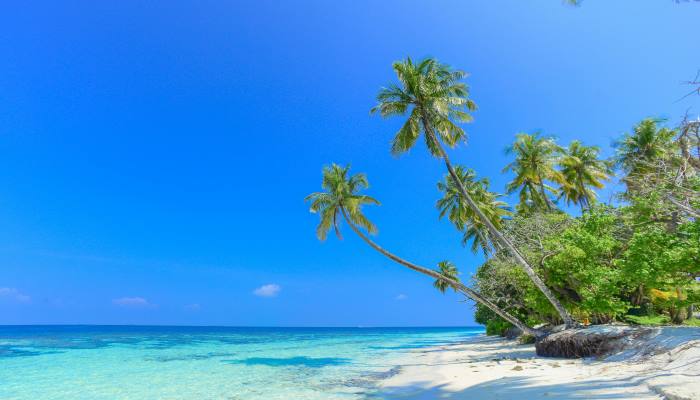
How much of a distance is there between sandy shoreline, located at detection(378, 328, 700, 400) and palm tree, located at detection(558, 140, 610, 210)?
19.0 metres

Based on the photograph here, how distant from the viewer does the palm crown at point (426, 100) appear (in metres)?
17.8

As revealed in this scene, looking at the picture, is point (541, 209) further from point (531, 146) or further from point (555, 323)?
point (555, 323)

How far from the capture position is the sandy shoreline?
20.1 feet

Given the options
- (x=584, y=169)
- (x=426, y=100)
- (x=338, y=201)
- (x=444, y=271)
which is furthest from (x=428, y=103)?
(x=444, y=271)

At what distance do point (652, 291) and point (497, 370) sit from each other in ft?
40.2

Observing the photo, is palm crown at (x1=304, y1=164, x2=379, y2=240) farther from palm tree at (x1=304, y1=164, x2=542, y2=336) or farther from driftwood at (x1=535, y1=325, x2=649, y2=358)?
driftwood at (x1=535, y1=325, x2=649, y2=358)

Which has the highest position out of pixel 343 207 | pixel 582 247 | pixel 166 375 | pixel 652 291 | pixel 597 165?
pixel 597 165

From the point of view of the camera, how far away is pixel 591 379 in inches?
302

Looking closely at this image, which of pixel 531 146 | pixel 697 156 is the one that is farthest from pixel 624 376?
pixel 531 146

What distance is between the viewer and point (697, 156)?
24.1 ft

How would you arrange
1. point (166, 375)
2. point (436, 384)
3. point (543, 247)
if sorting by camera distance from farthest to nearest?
point (543, 247)
point (166, 375)
point (436, 384)

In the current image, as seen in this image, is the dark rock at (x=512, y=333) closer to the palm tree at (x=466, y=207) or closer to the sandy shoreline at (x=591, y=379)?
the palm tree at (x=466, y=207)

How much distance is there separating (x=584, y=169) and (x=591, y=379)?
23.8 metres

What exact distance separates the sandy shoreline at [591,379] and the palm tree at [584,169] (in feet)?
62.2
